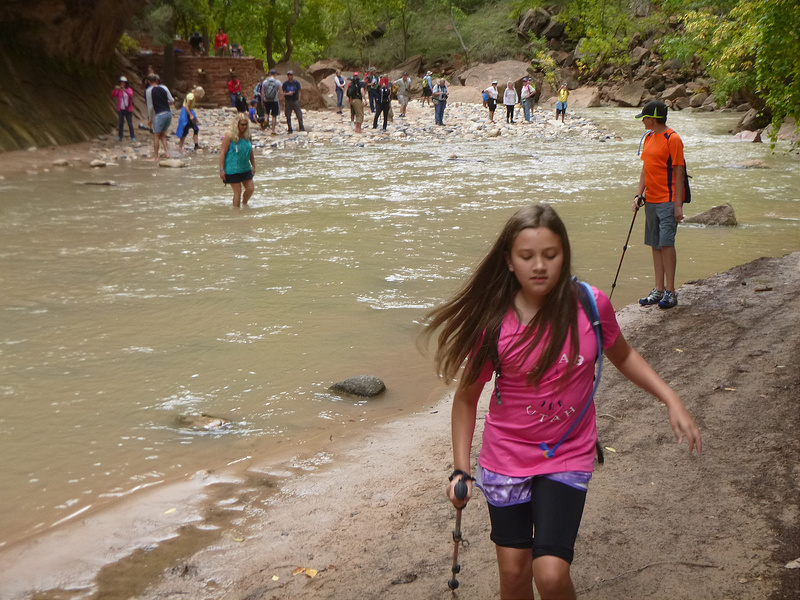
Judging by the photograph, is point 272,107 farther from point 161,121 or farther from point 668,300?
point 668,300

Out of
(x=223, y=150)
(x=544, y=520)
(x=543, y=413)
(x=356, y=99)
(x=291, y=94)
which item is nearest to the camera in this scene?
(x=544, y=520)

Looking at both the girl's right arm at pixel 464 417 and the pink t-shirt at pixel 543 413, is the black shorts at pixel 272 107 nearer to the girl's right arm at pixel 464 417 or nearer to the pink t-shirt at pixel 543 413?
the girl's right arm at pixel 464 417

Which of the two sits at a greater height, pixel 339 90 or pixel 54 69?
pixel 54 69

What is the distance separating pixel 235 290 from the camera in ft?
28.4

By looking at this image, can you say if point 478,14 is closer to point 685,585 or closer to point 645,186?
point 645,186

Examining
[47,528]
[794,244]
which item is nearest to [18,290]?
[47,528]

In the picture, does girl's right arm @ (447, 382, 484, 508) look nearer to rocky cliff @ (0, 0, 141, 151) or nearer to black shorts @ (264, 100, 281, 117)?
rocky cliff @ (0, 0, 141, 151)

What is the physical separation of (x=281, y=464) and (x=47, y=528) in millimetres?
1233

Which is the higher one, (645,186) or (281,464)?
(645,186)

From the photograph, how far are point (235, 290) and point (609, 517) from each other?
5618 millimetres

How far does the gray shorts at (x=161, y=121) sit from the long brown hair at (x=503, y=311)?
59.8 ft

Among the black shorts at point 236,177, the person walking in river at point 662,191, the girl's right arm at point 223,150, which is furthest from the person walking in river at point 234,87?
the person walking in river at point 662,191

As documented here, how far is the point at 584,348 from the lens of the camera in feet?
8.66

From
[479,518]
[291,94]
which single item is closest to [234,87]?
[291,94]
